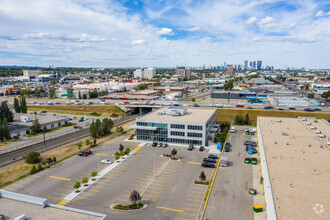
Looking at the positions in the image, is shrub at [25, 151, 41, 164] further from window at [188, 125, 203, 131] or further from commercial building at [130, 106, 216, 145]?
window at [188, 125, 203, 131]

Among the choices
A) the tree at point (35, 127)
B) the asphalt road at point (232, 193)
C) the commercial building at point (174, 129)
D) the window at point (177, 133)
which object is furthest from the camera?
the tree at point (35, 127)

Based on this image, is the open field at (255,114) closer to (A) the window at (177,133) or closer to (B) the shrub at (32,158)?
(A) the window at (177,133)

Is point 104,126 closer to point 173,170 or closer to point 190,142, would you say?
point 190,142

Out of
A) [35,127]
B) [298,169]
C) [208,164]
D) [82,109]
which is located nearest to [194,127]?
[208,164]

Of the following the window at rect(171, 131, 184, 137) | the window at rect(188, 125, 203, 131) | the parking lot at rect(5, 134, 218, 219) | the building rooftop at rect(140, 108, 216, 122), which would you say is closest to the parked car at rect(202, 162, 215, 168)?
the parking lot at rect(5, 134, 218, 219)

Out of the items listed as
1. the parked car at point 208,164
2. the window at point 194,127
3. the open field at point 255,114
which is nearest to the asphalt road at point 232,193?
the parked car at point 208,164

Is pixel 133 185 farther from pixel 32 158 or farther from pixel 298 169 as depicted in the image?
pixel 298 169
